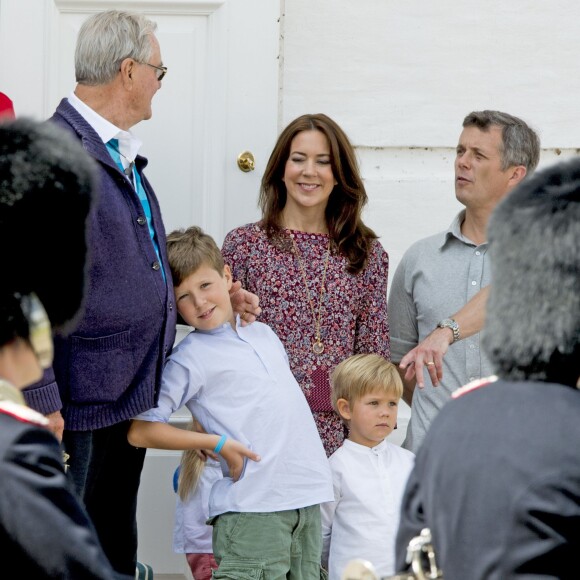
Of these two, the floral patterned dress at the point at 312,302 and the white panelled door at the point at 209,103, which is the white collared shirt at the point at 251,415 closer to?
the floral patterned dress at the point at 312,302

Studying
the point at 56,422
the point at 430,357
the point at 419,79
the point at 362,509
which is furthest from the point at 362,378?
the point at 419,79

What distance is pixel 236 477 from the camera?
3.61m

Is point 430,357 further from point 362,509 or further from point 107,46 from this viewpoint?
point 107,46

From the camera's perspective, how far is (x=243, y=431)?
364 cm

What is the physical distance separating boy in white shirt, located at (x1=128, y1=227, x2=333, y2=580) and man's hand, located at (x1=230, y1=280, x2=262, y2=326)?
0.04 metres

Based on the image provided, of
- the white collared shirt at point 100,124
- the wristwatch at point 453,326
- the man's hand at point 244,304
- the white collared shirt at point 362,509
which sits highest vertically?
the white collared shirt at point 100,124

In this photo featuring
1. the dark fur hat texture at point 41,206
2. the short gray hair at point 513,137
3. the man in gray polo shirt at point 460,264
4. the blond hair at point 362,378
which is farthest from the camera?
the short gray hair at point 513,137

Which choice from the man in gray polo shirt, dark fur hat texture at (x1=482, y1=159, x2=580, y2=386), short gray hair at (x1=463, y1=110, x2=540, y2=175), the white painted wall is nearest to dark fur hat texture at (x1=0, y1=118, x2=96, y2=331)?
dark fur hat texture at (x1=482, y1=159, x2=580, y2=386)

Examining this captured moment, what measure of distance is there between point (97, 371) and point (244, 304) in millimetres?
520

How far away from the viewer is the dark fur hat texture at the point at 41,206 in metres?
1.91

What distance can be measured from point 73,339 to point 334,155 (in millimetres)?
1182

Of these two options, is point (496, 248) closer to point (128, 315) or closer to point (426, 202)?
point (128, 315)

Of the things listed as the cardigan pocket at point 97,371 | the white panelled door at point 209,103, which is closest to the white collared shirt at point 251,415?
the cardigan pocket at point 97,371

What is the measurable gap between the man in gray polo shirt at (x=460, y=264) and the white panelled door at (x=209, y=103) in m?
0.70
